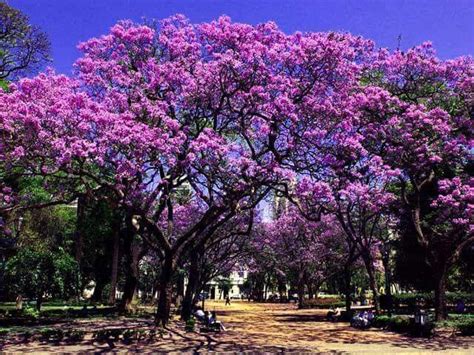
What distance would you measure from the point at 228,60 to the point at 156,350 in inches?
376

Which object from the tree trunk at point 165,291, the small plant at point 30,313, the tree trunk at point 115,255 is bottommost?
the small plant at point 30,313

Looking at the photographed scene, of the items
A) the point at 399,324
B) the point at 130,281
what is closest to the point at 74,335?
the point at 130,281

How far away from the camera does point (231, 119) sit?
18594 mm

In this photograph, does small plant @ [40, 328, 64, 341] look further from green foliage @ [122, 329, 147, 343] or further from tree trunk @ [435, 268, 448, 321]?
tree trunk @ [435, 268, 448, 321]

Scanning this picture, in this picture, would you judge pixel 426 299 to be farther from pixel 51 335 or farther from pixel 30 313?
pixel 51 335

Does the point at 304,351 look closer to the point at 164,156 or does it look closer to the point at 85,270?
the point at 164,156

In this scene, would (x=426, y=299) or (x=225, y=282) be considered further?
(x=225, y=282)

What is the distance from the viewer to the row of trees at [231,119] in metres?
15.5

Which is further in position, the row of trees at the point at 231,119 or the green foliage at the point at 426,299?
the green foliage at the point at 426,299

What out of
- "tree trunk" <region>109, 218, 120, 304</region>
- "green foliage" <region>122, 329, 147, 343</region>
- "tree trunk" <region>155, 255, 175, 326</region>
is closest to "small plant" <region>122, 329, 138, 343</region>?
"green foliage" <region>122, 329, 147, 343</region>

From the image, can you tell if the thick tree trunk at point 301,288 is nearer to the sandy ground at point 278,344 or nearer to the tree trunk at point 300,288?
the tree trunk at point 300,288

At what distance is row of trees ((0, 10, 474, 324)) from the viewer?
15523mm

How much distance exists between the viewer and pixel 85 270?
4856cm

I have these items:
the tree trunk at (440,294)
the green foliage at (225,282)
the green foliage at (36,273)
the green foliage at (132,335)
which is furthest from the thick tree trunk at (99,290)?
the tree trunk at (440,294)
